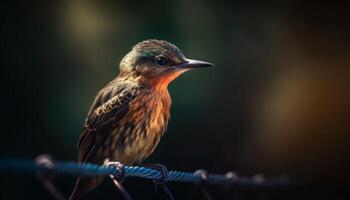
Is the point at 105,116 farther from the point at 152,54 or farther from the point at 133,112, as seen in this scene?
the point at 152,54

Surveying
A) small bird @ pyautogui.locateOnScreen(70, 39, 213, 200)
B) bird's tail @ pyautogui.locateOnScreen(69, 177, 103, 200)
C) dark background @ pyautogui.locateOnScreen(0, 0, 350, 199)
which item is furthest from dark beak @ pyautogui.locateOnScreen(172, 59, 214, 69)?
dark background @ pyautogui.locateOnScreen(0, 0, 350, 199)

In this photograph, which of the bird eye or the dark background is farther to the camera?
the dark background

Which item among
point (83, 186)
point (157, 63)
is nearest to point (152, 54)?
point (157, 63)

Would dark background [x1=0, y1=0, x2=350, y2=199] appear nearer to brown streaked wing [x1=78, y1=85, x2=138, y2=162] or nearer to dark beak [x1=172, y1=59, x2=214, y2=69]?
brown streaked wing [x1=78, y1=85, x2=138, y2=162]

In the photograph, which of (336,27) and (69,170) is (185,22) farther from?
(69,170)

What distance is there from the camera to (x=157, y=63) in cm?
334

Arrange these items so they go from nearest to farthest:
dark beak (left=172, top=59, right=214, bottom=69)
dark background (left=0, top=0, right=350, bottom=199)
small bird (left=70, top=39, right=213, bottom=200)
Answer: small bird (left=70, top=39, right=213, bottom=200)
dark beak (left=172, top=59, right=214, bottom=69)
dark background (left=0, top=0, right=350, bottom=199)

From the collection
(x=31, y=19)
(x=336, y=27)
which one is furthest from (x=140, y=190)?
(x=336, y=27)

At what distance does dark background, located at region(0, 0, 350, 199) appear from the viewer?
432cm

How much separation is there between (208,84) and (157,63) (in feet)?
5.48

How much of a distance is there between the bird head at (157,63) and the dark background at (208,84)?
1018 mm

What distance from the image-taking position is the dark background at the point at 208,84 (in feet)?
14.2

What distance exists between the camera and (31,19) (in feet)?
15.0

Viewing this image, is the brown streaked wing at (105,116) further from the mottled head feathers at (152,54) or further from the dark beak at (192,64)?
the dark beak at (192,64)
